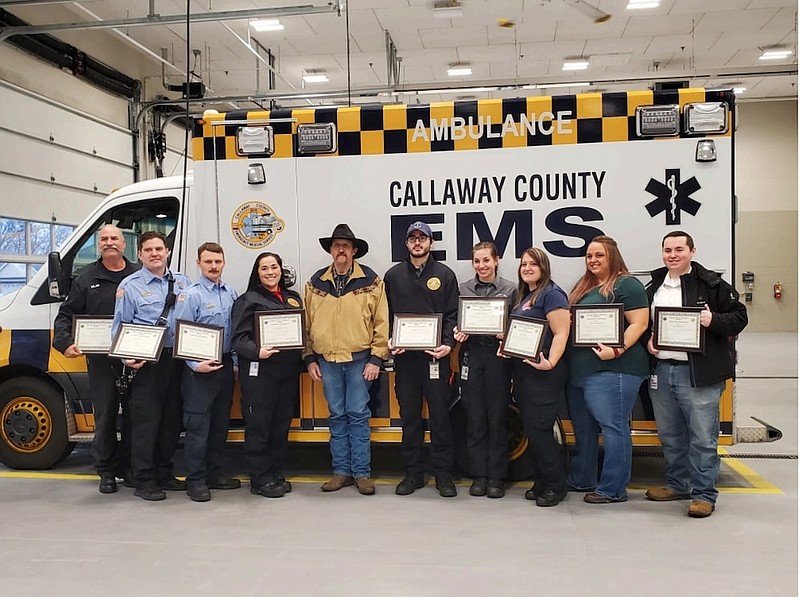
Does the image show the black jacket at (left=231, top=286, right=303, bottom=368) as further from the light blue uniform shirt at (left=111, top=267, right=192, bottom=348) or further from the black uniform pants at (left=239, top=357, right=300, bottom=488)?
the light blue uniform shirt at (left=111, top=267, right=192, bottom=348)

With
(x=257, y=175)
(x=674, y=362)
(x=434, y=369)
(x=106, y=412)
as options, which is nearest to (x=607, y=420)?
(x=674, y=362)

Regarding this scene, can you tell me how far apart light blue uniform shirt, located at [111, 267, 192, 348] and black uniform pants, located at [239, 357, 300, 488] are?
58cm

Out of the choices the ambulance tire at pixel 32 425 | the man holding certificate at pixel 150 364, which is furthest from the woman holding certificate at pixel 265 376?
the ambulance tire at pixel 32 425

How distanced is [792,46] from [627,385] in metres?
13.0

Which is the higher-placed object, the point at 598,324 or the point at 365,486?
the point at 598,324

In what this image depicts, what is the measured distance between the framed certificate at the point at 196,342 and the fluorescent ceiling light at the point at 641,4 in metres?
9.49

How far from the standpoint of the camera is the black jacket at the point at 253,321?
4.42m

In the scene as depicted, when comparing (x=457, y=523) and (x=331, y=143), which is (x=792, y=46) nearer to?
(x=331, y=143)

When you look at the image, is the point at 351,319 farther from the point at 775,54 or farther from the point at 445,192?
the point at 775,54

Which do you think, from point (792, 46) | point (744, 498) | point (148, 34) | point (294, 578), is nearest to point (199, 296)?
point (294, 578)

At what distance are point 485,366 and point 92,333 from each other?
8.15 ft

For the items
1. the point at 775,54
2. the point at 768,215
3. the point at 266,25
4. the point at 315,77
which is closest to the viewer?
the point at 266,25

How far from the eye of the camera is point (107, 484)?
4.75 m

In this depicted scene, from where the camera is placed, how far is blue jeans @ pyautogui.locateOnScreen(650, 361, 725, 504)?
4.09 meters
